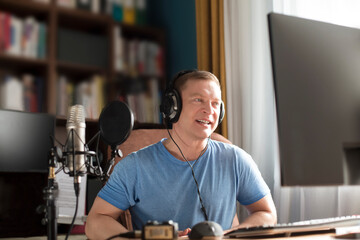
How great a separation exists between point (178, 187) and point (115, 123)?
36cm

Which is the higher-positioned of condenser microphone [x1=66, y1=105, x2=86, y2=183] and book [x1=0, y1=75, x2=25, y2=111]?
book [x1=0, y1=75, x2=25, y2=111]

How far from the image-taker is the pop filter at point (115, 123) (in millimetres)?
950

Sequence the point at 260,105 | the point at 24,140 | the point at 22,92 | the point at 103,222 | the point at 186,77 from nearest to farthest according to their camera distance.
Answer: the point at 103,222 → the point at 186,77 → the point at 24,140 → the point at 260,105 → the point at 22,92

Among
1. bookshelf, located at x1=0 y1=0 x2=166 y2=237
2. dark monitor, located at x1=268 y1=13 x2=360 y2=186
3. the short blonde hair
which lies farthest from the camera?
bookshelf, located at x1=0 y1=0 x2=166 y2=237

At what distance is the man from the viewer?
1.20 metres

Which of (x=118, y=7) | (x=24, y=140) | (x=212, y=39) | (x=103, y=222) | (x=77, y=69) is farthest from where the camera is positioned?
(x=118, y=7)

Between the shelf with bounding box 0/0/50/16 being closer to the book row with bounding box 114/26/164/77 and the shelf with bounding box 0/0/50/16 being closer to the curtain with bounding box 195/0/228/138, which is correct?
Result: the book row with bounding box 114/26/164/77

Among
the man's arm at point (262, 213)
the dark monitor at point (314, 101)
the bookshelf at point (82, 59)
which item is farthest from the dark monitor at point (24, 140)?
the dark monitor at point (314, 101)

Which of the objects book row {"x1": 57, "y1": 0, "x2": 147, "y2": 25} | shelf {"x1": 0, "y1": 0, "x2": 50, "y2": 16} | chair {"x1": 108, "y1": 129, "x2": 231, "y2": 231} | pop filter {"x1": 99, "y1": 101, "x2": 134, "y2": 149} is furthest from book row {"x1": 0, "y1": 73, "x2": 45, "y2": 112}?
pop filter {"x1": 99, "y1": 101, "x2": 134, "y2": 149}

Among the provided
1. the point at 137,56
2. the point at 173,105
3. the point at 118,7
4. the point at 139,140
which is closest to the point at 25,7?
the point at 118,7

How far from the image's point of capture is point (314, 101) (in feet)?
2.37

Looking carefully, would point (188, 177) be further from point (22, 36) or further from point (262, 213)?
point (22, 36)

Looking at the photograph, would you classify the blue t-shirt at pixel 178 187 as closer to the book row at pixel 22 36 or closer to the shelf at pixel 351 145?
the shelf at pixel 351 145

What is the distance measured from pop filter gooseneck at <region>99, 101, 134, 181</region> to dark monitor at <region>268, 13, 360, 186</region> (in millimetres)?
391
